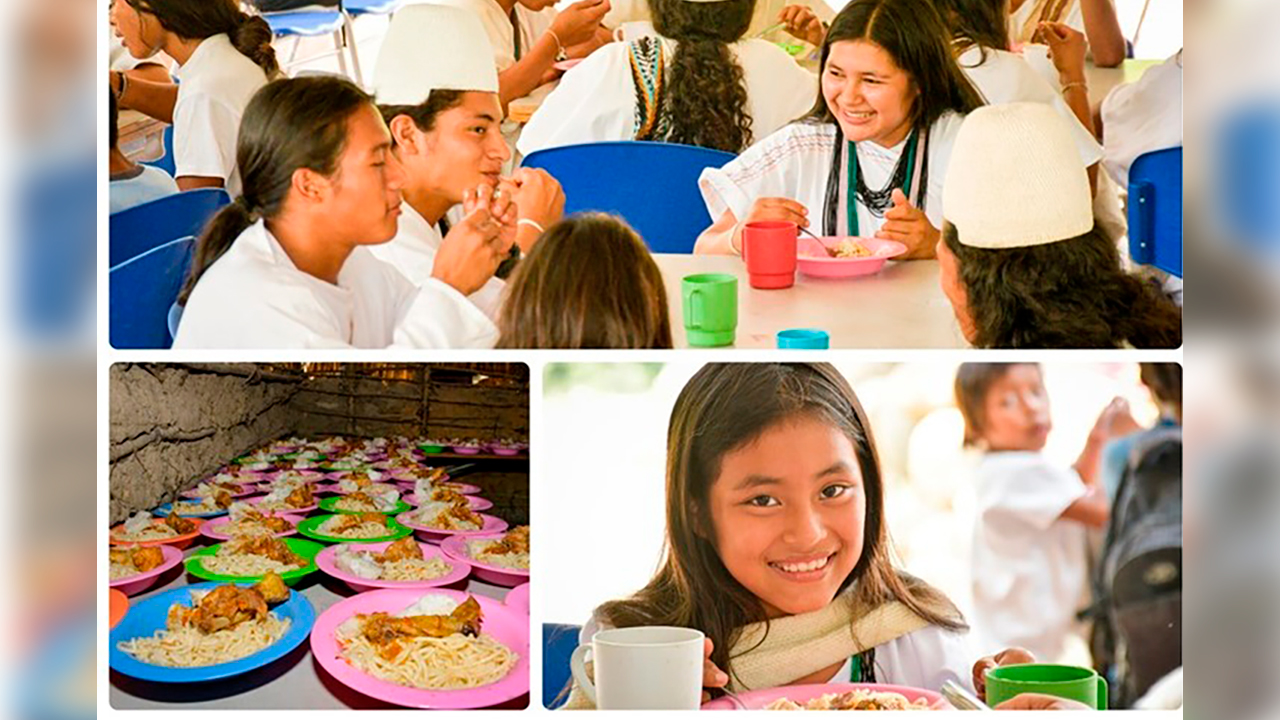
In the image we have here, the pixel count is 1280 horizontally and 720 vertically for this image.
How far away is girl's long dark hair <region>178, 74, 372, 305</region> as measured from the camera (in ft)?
7.29

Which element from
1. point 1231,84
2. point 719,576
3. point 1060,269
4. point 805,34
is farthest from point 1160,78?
point 719,576

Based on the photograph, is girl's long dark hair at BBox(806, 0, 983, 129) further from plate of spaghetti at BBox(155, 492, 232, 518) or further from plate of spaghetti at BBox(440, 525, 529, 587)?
plate of spaghetti at BBox(155, 492, 232, 518)

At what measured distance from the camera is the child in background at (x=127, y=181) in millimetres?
2250

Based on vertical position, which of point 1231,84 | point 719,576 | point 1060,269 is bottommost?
point 719,576

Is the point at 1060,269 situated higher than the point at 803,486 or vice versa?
the point at 1060,269

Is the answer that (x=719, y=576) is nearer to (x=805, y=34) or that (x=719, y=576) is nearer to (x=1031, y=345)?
(x=1031, y=345)

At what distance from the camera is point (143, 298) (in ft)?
7.32

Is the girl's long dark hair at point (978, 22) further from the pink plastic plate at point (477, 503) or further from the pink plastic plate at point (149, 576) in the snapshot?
the pink plastic plate at point (149, 576)

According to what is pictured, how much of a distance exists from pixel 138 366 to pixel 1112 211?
4.92 feet

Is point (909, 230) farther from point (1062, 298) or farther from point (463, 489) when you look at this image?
point (463, 489)

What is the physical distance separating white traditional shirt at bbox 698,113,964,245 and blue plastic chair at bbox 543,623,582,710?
68 cm

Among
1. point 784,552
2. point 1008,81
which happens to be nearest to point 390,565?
point 784,552

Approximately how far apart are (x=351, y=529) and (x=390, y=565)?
9cm

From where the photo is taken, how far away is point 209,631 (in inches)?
89.7
